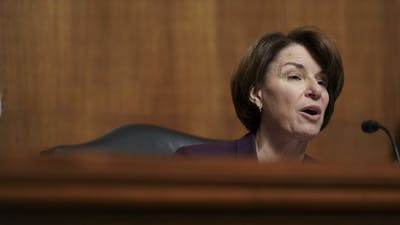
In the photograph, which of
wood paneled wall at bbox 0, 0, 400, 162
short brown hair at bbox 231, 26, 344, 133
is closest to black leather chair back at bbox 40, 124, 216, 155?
short brown hair at bbox 231, 26, 344, 133

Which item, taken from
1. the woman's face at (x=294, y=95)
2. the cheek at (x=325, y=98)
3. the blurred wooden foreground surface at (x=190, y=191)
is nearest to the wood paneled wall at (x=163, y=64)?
the woman's face at (x=294, y=95)

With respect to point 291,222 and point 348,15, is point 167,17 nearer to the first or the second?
point 348,15

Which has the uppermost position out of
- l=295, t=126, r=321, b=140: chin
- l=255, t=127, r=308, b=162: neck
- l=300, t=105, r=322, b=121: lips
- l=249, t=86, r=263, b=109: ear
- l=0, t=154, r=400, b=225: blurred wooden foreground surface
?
l=0, t=154, r=400, b=225: blurred wooden foreground surface

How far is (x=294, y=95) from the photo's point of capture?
6.86 feet

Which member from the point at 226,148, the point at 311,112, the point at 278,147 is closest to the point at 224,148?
the point at 226,148

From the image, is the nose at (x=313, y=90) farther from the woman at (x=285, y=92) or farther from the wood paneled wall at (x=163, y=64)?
the wood paneled wall at (x=163, y=64)

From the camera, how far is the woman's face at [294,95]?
2.07 metres

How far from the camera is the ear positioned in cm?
221

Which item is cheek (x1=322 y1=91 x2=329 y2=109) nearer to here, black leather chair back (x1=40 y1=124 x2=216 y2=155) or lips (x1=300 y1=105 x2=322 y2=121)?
lips (x1=300 y1=105 x2=322 y2=121)

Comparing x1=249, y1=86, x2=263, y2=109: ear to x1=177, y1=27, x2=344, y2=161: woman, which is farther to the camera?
x1=249, y1=86, x2=263, y2=109: ear

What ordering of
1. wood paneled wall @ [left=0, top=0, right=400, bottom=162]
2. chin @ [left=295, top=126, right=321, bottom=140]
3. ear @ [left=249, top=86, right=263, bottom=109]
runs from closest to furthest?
chin @ [left=295, top=126, right=321, bottom=140] < ear @ [left=249, top=86, right=263, bottom=109] < wood paneled wall @ [left=0, top=0, right=400, bottom=162]

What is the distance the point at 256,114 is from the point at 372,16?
151 cm

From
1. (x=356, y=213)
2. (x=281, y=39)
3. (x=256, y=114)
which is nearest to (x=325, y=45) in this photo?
(x=281, y=39)

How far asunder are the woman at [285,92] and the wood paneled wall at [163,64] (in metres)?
1.05
